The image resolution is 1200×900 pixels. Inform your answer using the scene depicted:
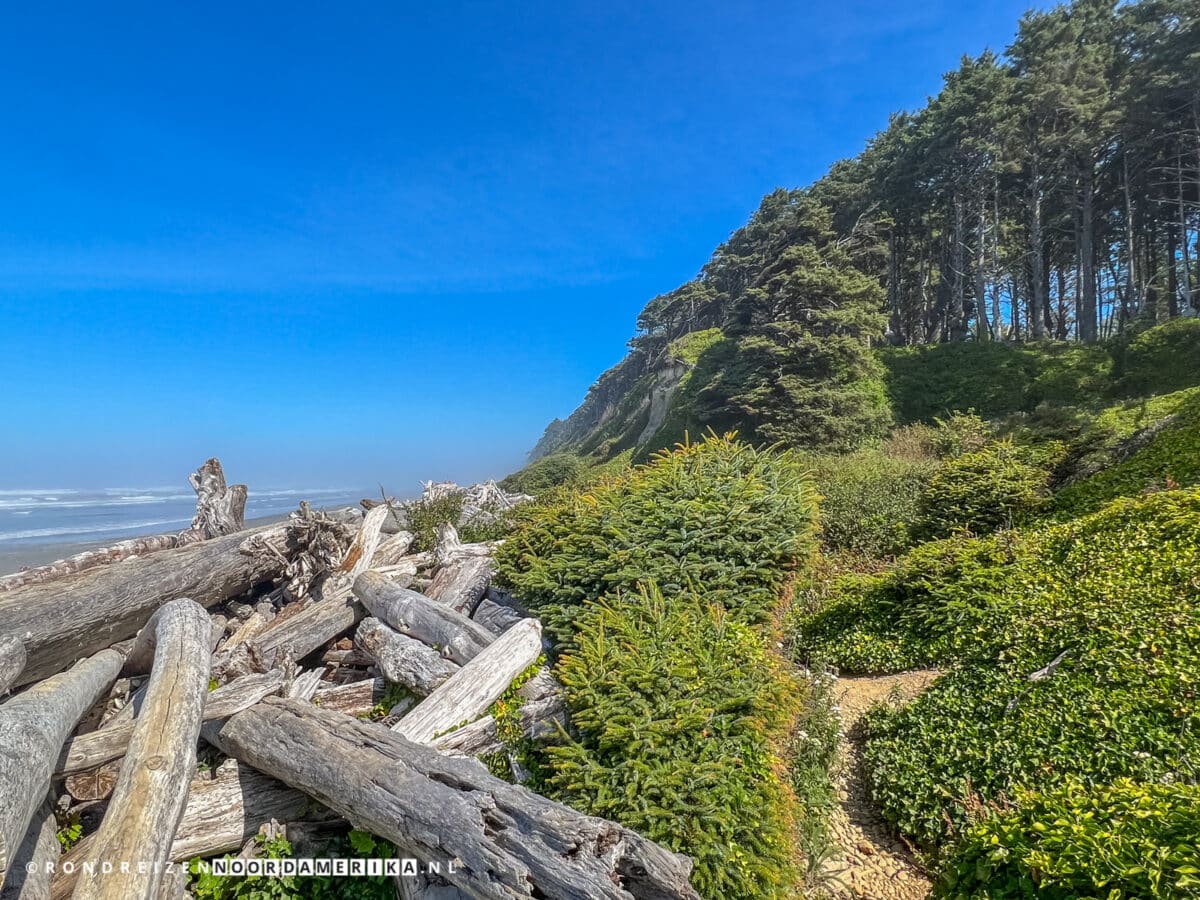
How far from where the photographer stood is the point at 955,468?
902 centimetres

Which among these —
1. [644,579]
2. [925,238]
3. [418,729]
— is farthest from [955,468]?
[925,238]

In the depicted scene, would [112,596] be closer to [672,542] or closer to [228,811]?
[228,811]

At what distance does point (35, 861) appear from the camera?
10.5 ft

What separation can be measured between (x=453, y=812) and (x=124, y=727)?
2.94 metres

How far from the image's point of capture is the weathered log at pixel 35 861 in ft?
9.91

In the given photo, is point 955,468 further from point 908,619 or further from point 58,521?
point 58,521

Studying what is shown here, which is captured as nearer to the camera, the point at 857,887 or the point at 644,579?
the point at 857,887

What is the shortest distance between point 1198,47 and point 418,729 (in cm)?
3446

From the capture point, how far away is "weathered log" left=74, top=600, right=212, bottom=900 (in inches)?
114

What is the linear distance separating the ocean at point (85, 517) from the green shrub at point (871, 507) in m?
13.2

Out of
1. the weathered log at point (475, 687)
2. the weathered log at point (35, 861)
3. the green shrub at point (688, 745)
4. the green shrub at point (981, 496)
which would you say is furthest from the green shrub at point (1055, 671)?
the weathered log at point (35, 861)

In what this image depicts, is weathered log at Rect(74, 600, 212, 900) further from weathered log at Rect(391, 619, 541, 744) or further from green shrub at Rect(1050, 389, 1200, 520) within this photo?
green shrub at Rect(1050, 389, 1200, 520)

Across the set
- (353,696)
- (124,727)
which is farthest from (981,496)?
(124,727)

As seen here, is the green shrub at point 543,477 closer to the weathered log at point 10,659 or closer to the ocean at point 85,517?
the ocean at point 85,517
